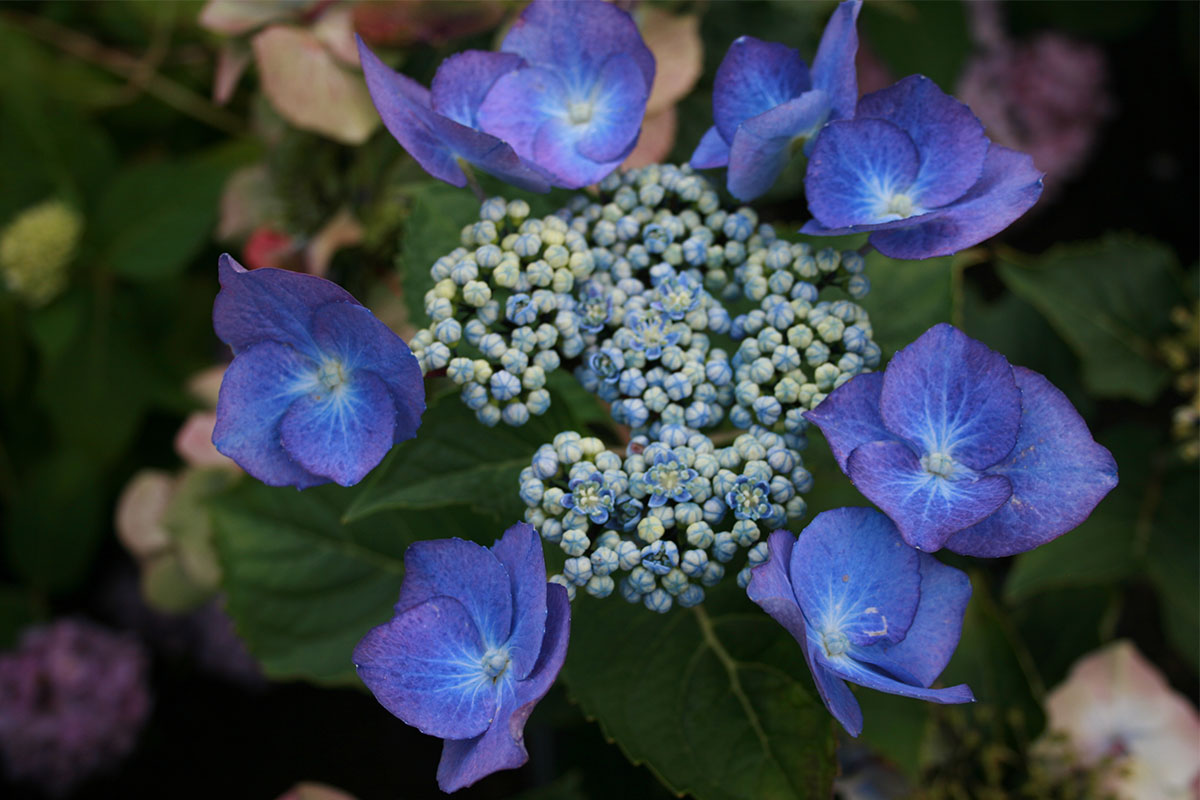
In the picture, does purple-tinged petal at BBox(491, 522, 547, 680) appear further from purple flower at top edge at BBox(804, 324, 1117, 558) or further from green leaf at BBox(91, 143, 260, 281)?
green leaf at BBox(91, 143, 260, 281)

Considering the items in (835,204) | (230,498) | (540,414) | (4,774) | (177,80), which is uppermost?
(835,204)

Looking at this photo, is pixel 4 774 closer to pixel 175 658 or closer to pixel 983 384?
pixel 175 658

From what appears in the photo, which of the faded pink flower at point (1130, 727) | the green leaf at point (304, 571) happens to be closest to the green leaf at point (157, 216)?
the green leaf at point (304, 571)

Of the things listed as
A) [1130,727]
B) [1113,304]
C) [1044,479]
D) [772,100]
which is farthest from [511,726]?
[1113,304]

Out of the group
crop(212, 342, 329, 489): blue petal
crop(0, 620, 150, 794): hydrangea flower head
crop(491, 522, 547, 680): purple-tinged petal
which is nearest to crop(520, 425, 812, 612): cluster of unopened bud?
crop(491, 522, 547, 680): purple-tinged petal

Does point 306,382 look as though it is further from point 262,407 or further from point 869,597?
point 869,597

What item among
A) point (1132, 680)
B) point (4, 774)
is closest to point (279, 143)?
point (4, 774)
